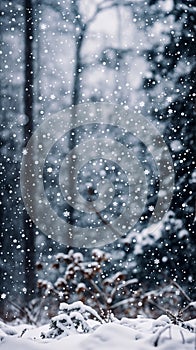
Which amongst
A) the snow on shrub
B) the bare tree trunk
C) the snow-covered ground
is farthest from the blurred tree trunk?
the snow-covered ground

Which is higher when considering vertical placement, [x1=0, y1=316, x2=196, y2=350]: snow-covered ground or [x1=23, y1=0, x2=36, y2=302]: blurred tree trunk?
[x1=23, y1=0, x2=36, y2=302]: blurred tree trunk

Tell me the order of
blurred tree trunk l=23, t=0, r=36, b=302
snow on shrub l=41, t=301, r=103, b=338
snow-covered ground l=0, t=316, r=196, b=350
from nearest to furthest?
1. snow-covered ground l=0, t=316, r=196, b=350
2. snow on shrub l=41, t=301, r=103, b=338
3. blurred tree trunk l=23, t=0, r=36, b=302

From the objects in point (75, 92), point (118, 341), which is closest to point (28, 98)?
point (75, 92)

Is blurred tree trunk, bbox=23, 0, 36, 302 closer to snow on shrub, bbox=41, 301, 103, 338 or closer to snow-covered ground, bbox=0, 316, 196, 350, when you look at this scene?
snow on shrub, bbox=41, 301, 103, 338

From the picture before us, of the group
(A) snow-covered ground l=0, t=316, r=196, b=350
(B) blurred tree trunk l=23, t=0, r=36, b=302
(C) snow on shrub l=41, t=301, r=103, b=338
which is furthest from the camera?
(B) blurred tree trunk l=23, t=0, r=36, b=302

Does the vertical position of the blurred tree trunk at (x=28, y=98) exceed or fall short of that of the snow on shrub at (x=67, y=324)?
it exceeds it

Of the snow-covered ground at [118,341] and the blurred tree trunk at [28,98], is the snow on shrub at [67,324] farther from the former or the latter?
the blurred tree trunk at [28,98]

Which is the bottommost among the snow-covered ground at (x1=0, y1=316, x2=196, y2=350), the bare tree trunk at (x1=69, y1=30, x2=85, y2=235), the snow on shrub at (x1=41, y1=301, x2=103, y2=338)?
the snow-covered ground at (x1=0, y1=316, x2=196, y2=350)

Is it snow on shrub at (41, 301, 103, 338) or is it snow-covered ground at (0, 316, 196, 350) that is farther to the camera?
snow on shrub at (41, 301, 103, 338)

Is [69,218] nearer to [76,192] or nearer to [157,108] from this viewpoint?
[76,192]

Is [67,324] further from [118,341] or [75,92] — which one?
[75,92]

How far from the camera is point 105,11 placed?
10.8 feet

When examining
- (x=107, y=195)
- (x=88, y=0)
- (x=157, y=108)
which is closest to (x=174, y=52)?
(x=157, y=108)

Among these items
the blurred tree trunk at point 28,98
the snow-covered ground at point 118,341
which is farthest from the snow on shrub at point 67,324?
the blurred tree trunk at point 28,98
